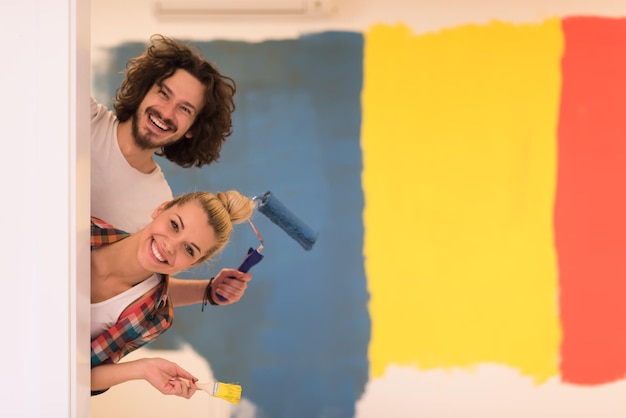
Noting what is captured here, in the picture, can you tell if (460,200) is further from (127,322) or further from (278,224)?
(127,322)

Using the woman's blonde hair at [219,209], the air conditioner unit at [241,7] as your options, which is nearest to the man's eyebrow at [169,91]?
the woman's blonde hair at [219,209]

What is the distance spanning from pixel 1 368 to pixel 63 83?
75 centimetres

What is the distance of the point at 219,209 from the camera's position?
3010 mm

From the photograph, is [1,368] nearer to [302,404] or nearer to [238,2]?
[302,404]

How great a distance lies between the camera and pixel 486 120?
11.6 feet

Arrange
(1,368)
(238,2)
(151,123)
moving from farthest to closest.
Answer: (238,2), (151,123), (1,368)

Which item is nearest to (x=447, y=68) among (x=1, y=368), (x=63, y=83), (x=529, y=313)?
(x=529, y=313)

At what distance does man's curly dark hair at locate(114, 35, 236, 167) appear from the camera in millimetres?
3090

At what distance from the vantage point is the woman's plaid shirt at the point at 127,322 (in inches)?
99.7

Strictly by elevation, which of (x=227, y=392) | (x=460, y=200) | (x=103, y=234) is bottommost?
(x=227, y=392)

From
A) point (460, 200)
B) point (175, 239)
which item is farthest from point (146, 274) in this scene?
point (460, 200)

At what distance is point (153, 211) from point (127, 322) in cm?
64

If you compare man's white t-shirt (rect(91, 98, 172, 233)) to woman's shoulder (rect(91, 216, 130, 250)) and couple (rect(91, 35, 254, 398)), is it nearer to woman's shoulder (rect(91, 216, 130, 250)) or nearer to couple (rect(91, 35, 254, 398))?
couple (rect(91, 35, 254, 398))

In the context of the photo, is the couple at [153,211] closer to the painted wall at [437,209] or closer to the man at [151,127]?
the man at [151,127]
